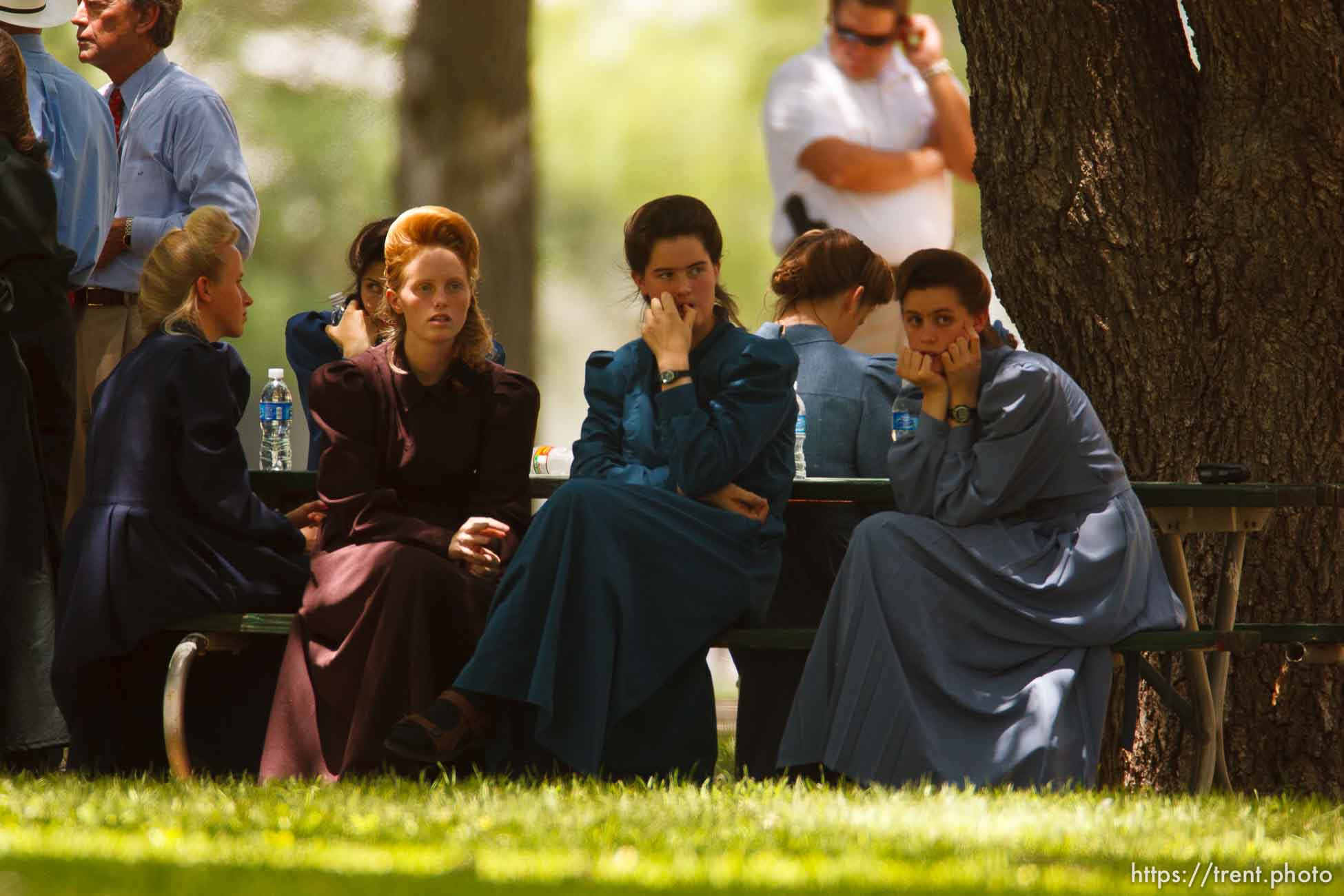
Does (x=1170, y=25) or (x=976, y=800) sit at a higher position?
(x=1170, y=25)

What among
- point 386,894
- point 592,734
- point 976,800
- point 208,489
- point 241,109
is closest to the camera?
point 386,894

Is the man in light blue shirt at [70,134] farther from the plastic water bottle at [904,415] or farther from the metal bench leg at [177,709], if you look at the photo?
the plastic water bottle at [904,415]

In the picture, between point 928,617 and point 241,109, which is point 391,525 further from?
point 241,109

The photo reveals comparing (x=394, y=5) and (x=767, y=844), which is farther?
(x=394, y=5)

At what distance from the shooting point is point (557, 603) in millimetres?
4738

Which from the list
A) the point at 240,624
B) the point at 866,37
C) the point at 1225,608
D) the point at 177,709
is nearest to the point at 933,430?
the point at 1225,608

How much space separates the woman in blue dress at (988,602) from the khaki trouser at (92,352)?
261cm

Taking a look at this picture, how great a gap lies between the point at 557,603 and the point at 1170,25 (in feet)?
8.87

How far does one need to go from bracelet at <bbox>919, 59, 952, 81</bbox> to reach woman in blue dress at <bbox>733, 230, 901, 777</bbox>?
16.0 ft

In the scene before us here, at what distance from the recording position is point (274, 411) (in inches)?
249

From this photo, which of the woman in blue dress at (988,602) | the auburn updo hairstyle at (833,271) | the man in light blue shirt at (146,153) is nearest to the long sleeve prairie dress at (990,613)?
the woman in blue dress at (988,602)

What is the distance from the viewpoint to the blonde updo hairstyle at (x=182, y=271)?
5.29 m

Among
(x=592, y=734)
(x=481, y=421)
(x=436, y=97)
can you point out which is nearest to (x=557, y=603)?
(x=592, y=734)

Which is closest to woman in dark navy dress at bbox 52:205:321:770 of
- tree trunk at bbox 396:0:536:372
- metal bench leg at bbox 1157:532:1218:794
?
metal bench leg at bbox 1157:532:1218:794
